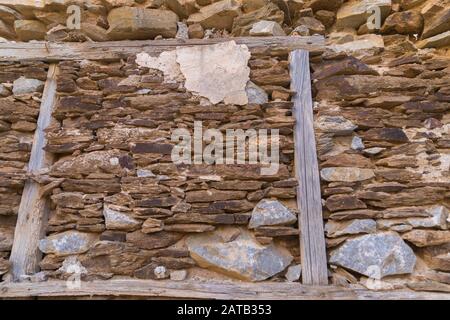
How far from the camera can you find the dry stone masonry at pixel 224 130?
2314mm

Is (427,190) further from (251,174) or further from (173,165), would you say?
(173,165)

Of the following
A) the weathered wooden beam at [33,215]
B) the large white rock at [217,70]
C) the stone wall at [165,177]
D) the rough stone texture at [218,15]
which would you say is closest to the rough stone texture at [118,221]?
the stone wall at [165,177]

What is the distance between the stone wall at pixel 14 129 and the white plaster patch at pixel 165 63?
0.90m

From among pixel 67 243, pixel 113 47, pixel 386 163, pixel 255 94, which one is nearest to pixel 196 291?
Result: pixel 67 243

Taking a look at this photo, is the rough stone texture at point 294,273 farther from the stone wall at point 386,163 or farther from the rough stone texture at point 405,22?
the rough stone texture at point 405,22

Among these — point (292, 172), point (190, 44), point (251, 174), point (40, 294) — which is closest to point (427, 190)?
point (292, 172)

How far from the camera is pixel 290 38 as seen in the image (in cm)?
284

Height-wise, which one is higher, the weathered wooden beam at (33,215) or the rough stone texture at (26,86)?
the rough stone texture at (26,86)

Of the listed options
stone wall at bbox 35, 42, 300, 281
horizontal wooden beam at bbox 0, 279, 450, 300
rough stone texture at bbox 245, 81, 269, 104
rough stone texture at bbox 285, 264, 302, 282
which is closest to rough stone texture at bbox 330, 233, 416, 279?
horizontal wooden beam at bbox 0, 279, 450, 300

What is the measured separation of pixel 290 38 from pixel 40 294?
2755 millimetres

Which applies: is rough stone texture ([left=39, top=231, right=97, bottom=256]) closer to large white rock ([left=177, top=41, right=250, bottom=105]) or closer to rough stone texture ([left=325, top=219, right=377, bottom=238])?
large white rock ([left=177, top=41, right=250, bottom=105])

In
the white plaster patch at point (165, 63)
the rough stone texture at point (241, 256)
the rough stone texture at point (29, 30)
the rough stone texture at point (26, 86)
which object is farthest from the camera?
the rough stone texture at point (29, 30)

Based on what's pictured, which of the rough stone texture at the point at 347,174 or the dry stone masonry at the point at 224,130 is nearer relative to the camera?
the dry stone masonry at the point at 224,130

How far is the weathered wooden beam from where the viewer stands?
2.43 metres
